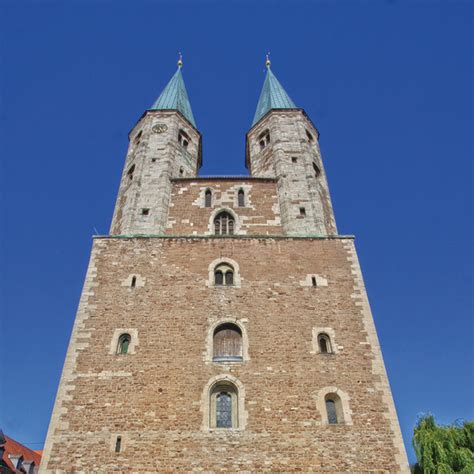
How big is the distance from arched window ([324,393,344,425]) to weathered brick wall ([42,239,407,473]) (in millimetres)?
313

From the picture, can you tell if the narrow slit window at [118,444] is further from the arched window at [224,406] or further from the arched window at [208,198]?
the arched window at [208,198]

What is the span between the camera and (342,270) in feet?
58.0

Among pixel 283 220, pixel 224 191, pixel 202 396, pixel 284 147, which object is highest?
pixel 284 147

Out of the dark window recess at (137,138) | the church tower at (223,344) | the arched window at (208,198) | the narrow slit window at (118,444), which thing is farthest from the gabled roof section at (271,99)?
the narrow slit window at (118,444)

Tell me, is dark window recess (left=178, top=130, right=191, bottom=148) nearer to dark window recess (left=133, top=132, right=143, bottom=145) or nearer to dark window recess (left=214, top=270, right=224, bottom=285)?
dark window recess (left=133, top=132, right=143, bottom=145)

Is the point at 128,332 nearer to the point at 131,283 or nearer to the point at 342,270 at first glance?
the point at 131,283

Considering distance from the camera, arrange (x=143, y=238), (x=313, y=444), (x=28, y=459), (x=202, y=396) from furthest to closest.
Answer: (x=28, y=459) < (x=143, y=238) < (x=202, y=396) < (x=313, y=444)

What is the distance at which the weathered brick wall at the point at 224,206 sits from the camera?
20453 millimetres

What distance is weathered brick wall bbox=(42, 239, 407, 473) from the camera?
13.0 meters

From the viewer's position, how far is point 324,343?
15.8m

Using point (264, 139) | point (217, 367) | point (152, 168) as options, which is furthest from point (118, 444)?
point (264, 139)

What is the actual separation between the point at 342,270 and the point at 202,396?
21.8ft

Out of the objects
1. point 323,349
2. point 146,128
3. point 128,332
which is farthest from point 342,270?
point 146,128

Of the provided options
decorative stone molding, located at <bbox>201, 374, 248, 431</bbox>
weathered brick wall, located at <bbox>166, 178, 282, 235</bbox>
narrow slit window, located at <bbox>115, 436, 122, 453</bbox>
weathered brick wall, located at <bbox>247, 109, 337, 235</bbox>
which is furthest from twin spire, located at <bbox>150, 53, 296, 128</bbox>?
narrow slit window, located at <bbox>115, 436, 122, 453</bbox>
